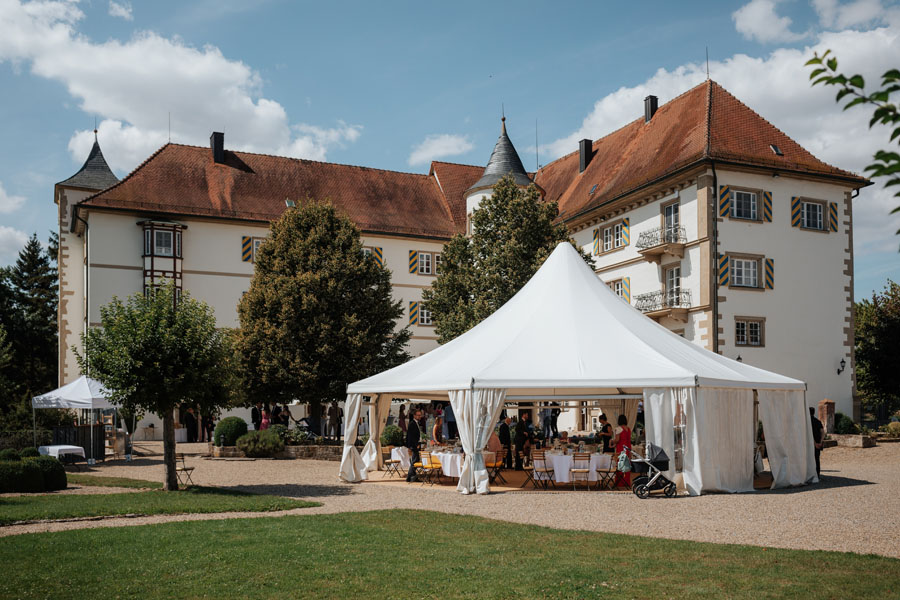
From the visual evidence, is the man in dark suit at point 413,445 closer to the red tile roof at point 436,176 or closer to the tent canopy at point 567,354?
the tent canopy at point 567,354

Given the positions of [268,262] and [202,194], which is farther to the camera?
[202,194]

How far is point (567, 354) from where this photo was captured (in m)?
17.2

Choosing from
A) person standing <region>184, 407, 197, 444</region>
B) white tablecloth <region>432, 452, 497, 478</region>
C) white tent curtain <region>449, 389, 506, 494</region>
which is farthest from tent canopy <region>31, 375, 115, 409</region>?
white tent curtain <region>449, 389, 506, 494</region>

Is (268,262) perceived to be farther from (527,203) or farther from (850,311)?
(850,311)

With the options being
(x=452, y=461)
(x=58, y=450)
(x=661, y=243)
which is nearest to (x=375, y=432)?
(x=452, y=461)

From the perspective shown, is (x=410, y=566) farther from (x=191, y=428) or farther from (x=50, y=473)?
(x=191, y=428)

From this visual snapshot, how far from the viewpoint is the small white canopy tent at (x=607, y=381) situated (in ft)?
52.5

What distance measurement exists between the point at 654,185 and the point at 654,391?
61.3ft

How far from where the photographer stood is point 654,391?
53.0ft

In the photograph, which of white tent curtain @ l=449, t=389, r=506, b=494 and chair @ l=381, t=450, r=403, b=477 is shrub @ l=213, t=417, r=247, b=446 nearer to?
chair @ l=381, t=450, r=403, b=477

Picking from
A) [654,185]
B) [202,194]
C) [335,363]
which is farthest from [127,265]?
[654,185]

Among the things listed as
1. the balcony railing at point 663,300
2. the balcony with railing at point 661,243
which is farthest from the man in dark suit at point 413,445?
the balcony with railing at point 661,243

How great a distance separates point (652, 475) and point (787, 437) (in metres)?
3.93

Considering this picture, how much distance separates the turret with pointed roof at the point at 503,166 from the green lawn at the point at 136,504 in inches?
1010
